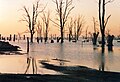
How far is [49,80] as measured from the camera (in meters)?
13.8

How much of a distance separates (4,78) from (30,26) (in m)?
75.3

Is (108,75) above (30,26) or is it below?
below

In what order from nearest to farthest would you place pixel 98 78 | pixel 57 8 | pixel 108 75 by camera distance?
pixel 98 78
pixel 108 75
pixel 57 8

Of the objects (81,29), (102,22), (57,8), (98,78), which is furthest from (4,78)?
(81,29)

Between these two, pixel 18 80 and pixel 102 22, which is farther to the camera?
pixel 102 22

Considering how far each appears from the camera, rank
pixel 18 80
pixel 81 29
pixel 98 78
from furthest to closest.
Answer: pixel 81 29, pixel 98 78, pixel 18 80

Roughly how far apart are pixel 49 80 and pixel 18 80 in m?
1.23

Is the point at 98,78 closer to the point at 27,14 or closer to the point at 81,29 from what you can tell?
the point at 27,14

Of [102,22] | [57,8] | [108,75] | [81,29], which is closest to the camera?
[108,75]

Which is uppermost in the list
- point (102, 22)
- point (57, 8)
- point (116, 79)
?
point (57, 8)

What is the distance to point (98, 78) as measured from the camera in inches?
584

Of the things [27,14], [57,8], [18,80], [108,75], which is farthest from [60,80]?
[27,14]

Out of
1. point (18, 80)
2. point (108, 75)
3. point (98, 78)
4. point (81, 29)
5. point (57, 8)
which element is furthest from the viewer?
point (81, 29)

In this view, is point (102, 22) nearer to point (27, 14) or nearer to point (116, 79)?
point (116, 79)
